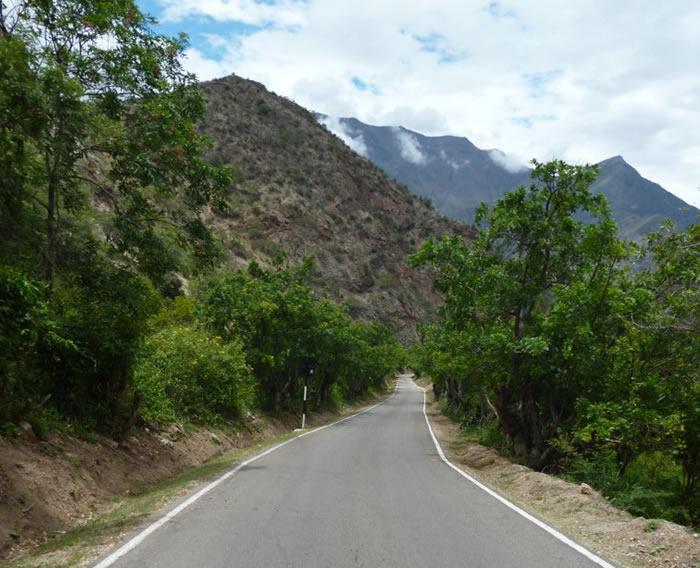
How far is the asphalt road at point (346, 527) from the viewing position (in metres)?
6.61

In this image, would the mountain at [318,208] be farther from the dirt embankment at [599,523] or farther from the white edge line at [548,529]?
the white edge line at [548,529]

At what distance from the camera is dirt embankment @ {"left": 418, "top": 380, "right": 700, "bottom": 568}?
727 cm

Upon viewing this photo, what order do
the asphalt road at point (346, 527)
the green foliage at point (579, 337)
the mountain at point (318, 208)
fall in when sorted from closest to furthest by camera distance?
1. the asphalt road at point (346, 527)
2. the green foliage at point (579, 337)
3. the mountain at point (318, 208)

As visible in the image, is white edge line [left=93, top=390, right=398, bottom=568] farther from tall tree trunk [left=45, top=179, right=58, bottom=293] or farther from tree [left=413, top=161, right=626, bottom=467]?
tree [left=413, top=161, right=626, bottom=467]

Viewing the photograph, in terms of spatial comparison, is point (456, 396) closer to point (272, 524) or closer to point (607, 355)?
point (607, 355)

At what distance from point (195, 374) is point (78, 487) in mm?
9819

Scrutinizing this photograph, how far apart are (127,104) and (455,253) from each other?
934cm

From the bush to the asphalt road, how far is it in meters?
5.77

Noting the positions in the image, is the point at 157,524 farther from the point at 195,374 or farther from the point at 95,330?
the point at 195,374

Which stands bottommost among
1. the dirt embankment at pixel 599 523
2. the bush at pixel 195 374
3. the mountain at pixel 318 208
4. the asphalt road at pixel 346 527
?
the dirt embankment at pixel 599 523

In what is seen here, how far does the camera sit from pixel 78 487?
10.3 meters

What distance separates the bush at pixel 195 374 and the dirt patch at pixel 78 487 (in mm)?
2627

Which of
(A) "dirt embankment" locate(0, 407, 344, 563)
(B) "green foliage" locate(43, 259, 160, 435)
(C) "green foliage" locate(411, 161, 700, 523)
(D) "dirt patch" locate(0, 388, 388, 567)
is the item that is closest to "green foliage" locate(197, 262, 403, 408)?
(C) "green foliage" locate(411, 161, 700, 523)

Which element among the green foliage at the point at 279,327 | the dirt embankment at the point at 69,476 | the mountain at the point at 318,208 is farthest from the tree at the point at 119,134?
the mountain at the point at 318,208
